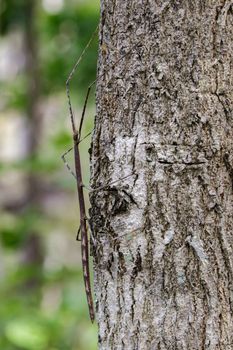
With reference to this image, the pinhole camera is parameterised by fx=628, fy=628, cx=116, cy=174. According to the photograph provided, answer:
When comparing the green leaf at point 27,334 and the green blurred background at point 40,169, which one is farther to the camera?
the green blurred background at point 40,169

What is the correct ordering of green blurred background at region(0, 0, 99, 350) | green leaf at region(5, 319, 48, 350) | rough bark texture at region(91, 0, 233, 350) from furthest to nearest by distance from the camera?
green blurred background at region(0, 0, 99, 350) < green leaf at region(5, 319, 48, 350) < rough bark texture at region(91, 0, 233, 350)

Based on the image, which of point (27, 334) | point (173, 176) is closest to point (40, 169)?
point (27, 334)

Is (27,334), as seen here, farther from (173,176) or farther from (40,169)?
(173,176)

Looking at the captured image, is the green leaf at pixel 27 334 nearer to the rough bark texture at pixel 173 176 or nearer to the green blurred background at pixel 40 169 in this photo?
the green blurred background at pixel 40 169

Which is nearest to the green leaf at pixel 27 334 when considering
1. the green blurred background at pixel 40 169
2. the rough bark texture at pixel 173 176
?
the green blurred background at pixel 40 169

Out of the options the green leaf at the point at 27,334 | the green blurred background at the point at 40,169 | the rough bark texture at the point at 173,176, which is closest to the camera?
the rough bark texture at the point at 173,176

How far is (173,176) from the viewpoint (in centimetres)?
184

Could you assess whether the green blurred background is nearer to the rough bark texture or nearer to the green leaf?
the green leaf

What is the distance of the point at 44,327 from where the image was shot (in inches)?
167

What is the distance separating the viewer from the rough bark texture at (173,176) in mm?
1841

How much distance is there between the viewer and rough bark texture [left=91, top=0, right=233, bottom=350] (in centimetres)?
184

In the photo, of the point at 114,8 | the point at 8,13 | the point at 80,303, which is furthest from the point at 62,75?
the point at 114,8

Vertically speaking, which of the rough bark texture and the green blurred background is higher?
the green blurred background

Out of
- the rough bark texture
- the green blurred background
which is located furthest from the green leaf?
the rough bark texture
